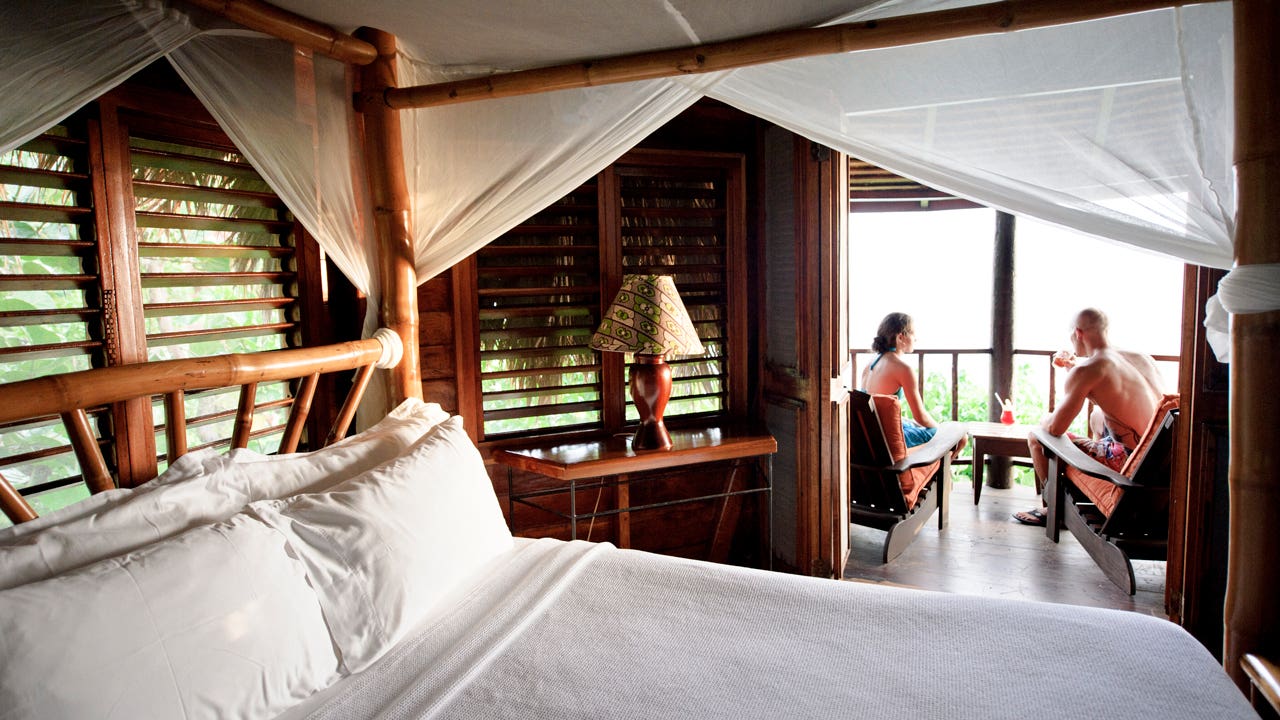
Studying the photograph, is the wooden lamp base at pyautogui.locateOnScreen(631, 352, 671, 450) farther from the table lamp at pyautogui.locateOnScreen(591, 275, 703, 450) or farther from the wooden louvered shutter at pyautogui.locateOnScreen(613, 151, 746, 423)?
the wooden louvered shutter at pyautogui.locateOnScreen(613, 151, 746, 423)

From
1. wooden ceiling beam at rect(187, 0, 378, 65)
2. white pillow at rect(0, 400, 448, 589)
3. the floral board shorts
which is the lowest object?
the floral board shorts

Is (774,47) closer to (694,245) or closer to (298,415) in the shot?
(694,245)

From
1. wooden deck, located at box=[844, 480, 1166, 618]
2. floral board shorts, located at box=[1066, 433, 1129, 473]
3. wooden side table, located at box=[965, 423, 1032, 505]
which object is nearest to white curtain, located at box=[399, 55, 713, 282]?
wooden deck, located at box=[844, 480, 1166, 618]

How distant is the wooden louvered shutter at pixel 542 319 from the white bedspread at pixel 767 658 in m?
1.28

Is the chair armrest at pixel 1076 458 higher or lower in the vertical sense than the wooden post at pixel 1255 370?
lower

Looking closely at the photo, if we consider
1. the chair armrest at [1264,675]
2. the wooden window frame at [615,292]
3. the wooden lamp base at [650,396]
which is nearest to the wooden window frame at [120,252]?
the wooden window frame at [615,292]

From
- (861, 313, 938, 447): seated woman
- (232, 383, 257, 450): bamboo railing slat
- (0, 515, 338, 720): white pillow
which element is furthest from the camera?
(861, 313, 938, 447): seated woman

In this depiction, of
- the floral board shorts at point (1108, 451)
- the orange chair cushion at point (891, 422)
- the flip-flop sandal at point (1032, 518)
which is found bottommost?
the flip-flop sandal at point (1032, 518)

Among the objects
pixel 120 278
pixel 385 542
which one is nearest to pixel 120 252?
pixel 120 278

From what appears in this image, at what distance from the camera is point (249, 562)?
51.6 inches

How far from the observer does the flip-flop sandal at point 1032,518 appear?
13.3 feet

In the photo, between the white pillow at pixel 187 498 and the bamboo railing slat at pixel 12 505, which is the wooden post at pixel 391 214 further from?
the bamboo railing slat at pixel 12 505

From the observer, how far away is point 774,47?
2016 millimetres

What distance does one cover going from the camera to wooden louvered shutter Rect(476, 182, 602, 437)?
9.82 feet
